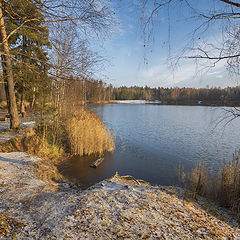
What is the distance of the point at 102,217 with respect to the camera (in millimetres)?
1874

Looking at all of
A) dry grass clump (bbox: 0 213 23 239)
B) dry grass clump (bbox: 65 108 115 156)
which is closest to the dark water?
dry grass clump (bbox: 65 108 115 156)

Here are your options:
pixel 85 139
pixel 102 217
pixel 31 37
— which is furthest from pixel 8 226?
pixel 85 139

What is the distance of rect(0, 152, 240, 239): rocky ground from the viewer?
5.42ft

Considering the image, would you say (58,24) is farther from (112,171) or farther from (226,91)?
(112,171)

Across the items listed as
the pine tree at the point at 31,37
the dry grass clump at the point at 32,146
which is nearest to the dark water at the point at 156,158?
the dry grass clump at the point at 32,146

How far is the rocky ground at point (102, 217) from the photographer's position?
1652 mm

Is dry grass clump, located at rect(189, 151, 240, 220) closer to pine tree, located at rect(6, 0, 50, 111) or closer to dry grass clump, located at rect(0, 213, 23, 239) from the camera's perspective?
dry grass clump, located at rect(0, 213, 23, 239)

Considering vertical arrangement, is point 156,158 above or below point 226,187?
below

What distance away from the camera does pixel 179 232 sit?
1.71 meters

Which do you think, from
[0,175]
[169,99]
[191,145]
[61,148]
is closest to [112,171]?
[61,148]

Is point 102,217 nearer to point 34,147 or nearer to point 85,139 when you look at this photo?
point 34,147

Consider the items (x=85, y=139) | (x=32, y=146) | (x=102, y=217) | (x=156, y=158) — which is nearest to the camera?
(x=102, y=217)

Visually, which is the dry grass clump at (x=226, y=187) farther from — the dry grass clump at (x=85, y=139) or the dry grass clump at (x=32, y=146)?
the dry grass clump at (x=32, y=146)

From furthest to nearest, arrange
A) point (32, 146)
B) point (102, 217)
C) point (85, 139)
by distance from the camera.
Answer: point (85, 139), point (32, 146), point (102, 217)
